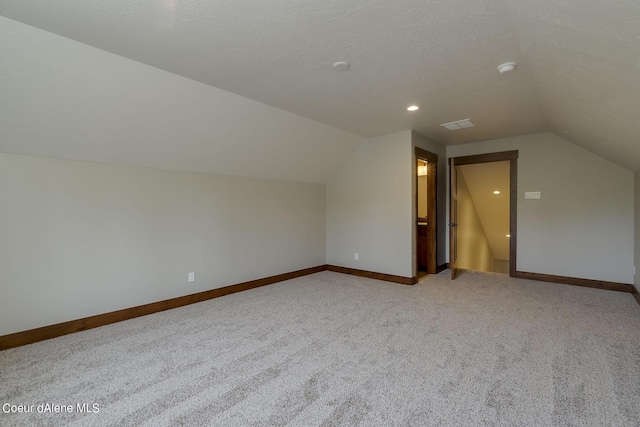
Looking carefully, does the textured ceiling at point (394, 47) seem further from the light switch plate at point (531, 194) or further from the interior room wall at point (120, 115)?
the light switch plate at point (531, 194)

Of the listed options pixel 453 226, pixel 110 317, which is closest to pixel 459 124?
pixel 453 226

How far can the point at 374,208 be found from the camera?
5.02 meters

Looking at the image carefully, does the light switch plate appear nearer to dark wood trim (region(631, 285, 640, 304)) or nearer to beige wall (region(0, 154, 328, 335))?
dark wood trim (region(631, 285, 640, 304))

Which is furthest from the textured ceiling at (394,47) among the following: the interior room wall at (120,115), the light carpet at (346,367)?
the light carpet at (346,367)

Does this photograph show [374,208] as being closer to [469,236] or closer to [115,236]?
[469,236]

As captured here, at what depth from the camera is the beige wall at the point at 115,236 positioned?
8.55ft

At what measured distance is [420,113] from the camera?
371cm

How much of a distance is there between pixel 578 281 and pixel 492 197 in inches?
112

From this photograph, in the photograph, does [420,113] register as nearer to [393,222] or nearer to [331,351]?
[393,222]

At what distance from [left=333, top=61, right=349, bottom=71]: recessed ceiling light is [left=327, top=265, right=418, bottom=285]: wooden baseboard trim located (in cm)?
323

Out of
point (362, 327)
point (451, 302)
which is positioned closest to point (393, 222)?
point (451, 302)

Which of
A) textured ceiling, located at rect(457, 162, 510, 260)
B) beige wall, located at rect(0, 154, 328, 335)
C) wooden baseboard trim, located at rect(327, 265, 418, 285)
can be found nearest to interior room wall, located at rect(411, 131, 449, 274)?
textured ceiling, located at rect(457, 162, 510, 260)

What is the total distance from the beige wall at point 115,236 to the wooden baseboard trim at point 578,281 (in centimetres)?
418

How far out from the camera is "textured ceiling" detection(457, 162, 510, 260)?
20.3 feet
